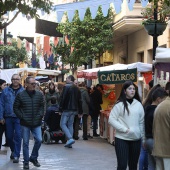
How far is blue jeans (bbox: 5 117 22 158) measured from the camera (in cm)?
1327

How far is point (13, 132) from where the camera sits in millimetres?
13547

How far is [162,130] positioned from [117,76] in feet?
32.5

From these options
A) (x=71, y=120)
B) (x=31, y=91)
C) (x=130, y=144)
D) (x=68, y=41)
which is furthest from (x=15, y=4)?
(x=68, y=41)

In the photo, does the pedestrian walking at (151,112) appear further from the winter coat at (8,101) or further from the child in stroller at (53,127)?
the child in stroller at (53,127)

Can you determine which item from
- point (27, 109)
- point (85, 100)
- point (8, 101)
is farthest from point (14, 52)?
point (27, 109)

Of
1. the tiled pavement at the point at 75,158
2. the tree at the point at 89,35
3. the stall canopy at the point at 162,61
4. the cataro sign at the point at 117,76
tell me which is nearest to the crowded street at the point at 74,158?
the tiled pavement at the point at 75,158

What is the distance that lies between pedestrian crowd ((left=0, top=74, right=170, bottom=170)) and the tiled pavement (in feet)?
0.99

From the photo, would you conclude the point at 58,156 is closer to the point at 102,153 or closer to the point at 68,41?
the point at 102,153

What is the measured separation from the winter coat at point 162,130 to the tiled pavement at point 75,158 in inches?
183

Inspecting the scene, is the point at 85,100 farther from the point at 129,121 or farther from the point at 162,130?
the point at 162,130

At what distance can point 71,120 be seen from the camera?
1725cm

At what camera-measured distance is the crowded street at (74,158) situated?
41.9 feet

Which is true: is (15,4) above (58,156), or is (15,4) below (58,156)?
above

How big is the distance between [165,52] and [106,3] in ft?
18.0
